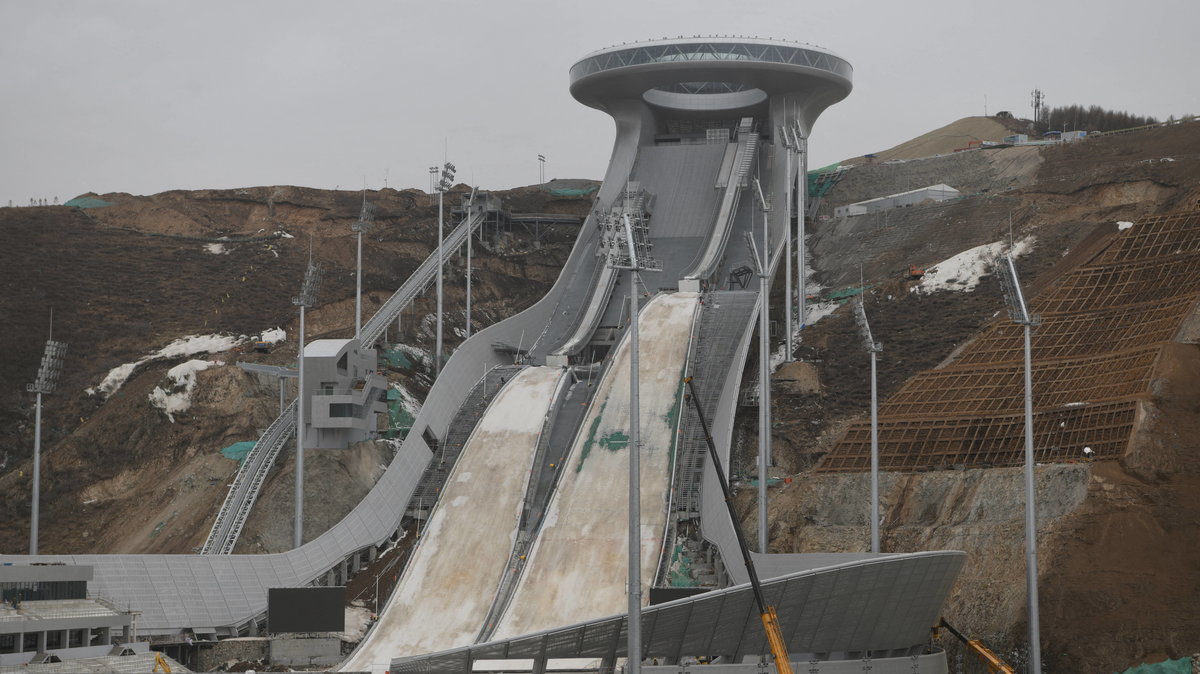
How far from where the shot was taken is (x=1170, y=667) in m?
31.8

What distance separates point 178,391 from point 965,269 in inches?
1270

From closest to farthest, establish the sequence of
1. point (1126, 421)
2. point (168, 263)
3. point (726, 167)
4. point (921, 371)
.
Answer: point (1126, 421) < point (921, 371) < point (168, 263) < point (726, 167)

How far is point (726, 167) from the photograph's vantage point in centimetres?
8044

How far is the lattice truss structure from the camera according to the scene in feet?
144

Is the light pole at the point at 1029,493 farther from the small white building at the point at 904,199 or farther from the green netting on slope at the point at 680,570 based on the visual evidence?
the small white building at the point at 904,199

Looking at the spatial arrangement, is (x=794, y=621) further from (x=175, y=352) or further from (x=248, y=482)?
(x=175, y=352)

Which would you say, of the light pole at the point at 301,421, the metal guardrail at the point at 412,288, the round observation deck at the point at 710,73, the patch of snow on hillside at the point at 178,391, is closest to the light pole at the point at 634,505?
the light pole at the point at 301,421

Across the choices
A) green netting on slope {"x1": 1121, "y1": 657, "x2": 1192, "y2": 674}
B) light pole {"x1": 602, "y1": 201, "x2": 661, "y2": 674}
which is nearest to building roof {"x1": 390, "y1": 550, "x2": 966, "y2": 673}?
light pole {"x1": 602, "y1": 201, "x2": 661, "y2": 674}

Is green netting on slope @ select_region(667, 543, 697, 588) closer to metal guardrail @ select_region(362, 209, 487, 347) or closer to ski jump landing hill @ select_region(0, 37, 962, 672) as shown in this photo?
ski jump landing hill @ select_region(0, 37, 962, 672)

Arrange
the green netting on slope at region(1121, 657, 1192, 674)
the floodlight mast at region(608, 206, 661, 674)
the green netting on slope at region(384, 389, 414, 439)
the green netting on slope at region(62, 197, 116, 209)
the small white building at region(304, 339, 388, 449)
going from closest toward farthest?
the floodlight mast at region(608, 206, 661, 674) < the green netting on slope at region(1121, 657, 1192, 674) < the small white building at region(304, 339, 388, 449) < the green netting on slope at region(384, 389, 414, 439) < the green netting on slope at region(62, 197, 116, 209)

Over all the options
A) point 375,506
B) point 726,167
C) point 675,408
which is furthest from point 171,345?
point 726,167

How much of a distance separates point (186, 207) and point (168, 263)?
8741 mm

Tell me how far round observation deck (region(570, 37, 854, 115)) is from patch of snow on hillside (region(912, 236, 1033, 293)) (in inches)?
690

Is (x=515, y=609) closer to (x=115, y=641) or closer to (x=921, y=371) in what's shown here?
(x=115, y=641)
